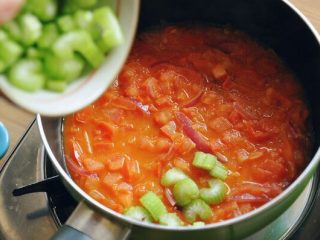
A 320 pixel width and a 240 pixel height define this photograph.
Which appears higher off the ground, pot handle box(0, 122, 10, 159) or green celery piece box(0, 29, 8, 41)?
green celery piece box(0, 29, 8, 41)

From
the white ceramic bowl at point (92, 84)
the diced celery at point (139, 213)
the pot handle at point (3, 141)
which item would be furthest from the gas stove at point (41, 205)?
the white ceramic bowl at point (92, 84)


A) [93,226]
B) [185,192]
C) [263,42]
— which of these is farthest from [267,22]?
[93,226]

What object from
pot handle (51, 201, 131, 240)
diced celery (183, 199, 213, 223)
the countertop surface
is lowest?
the countertop surface

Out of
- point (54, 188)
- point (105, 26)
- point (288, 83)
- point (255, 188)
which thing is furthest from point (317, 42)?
point (54, 188)

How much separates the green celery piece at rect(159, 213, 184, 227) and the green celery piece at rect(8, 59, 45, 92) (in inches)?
18.0

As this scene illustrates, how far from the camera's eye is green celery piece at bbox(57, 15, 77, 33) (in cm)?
109

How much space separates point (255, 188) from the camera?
57.0 inches

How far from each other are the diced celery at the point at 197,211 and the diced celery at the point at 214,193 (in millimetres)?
18

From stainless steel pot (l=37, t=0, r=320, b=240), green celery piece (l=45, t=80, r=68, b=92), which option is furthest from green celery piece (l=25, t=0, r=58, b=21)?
stainless steel pot (l=37, t=0, r=320, b=240)

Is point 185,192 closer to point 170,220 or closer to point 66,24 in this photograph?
point 170,220

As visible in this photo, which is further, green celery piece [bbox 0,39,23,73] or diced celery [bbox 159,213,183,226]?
diced celery [bbox 159,213,183,226]

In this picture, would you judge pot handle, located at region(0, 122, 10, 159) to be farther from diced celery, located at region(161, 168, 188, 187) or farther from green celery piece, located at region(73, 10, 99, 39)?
green celery piece, located at region(73, 10, 99, 39)

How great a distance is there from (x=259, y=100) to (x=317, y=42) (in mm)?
261

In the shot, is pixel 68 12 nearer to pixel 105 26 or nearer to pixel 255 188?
pixel 105 26
